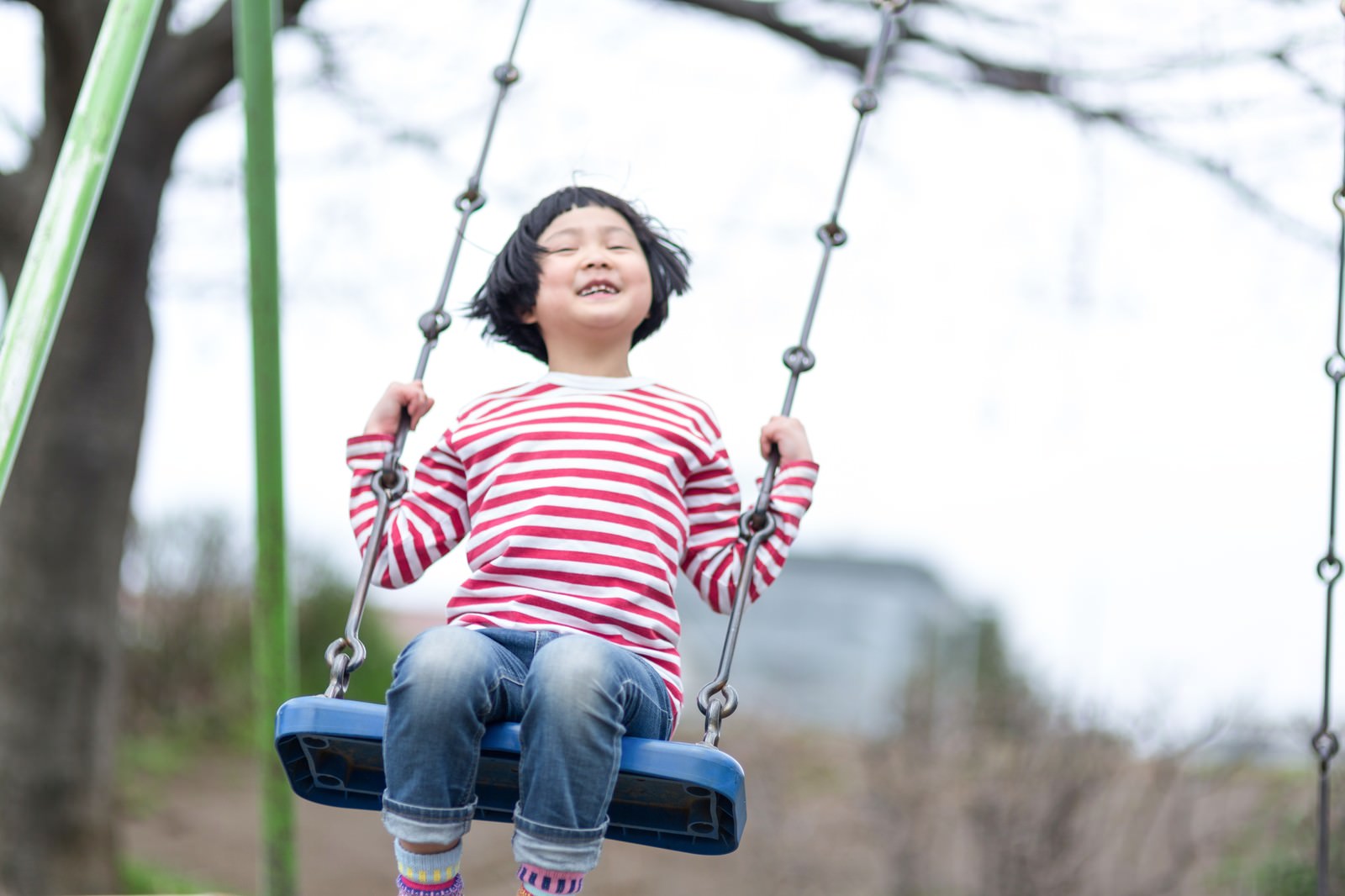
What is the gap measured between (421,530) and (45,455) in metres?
3.35

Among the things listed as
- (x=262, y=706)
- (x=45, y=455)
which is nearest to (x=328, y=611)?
(x=45, y=455)

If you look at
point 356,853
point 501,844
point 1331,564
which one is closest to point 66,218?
point 1331,564

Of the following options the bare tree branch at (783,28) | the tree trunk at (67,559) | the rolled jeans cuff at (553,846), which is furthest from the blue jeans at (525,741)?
the bare tree branch at (783,28)

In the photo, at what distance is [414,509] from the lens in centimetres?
186

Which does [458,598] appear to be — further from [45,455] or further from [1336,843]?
[1336,843]

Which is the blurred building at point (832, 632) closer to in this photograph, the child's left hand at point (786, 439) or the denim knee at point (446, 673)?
the child's left hand at point (786, 439)

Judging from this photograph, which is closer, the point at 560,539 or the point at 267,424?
the point at 560,539

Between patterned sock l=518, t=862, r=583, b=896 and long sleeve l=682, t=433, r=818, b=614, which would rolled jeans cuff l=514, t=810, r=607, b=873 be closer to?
patterned sock l=518, t=862, r=583, b=896

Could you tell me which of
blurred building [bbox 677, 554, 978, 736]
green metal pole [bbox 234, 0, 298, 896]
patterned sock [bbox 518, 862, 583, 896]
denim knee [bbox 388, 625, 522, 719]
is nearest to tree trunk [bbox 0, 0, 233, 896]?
green metal pole [bbox 234, 0, 298, 896]

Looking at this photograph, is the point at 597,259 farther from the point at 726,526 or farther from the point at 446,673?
the point at 446,673

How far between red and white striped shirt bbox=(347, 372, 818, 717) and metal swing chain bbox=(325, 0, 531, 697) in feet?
0.20

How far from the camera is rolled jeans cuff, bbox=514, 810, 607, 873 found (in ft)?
4.89

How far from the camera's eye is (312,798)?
1716 millimetres

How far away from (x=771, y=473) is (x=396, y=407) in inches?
21.0
